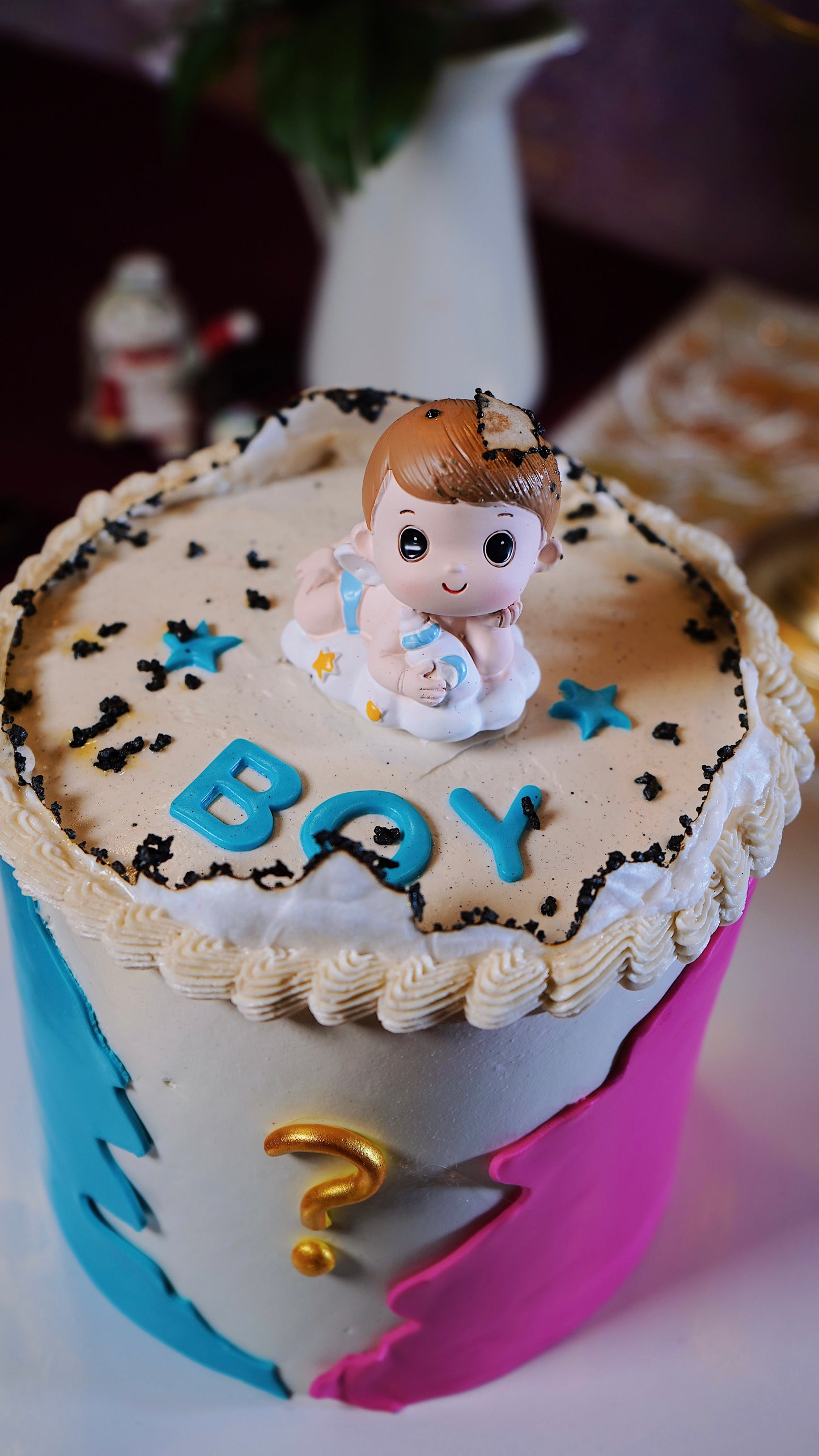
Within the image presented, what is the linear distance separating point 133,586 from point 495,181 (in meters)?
1.64

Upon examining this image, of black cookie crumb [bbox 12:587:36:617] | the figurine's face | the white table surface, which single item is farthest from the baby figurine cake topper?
the white table surface

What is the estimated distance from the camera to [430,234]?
2965 millimetres

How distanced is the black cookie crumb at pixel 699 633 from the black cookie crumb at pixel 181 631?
1.98ft

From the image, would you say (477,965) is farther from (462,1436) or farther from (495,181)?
(495,181)

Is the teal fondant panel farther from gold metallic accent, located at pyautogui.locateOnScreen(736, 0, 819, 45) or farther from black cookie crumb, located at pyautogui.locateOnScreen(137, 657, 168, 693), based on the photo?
gold metallic accent, located at pyautogui.locateOnScreen(736, 0, 819, 45)

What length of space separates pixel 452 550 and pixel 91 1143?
805 millimetres

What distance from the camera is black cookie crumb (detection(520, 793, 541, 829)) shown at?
148cm

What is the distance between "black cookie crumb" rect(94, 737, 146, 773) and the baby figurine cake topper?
0.68ft

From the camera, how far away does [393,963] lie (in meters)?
1.35

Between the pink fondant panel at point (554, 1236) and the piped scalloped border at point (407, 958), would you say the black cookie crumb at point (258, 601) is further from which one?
the pink fondant panel at point (554, 1236)

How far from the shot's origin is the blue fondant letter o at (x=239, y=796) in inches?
56.4

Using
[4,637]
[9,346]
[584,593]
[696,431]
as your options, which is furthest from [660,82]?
[4,637]

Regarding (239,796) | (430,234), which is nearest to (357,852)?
(239,796)

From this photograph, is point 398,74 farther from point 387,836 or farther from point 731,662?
point 387,836
